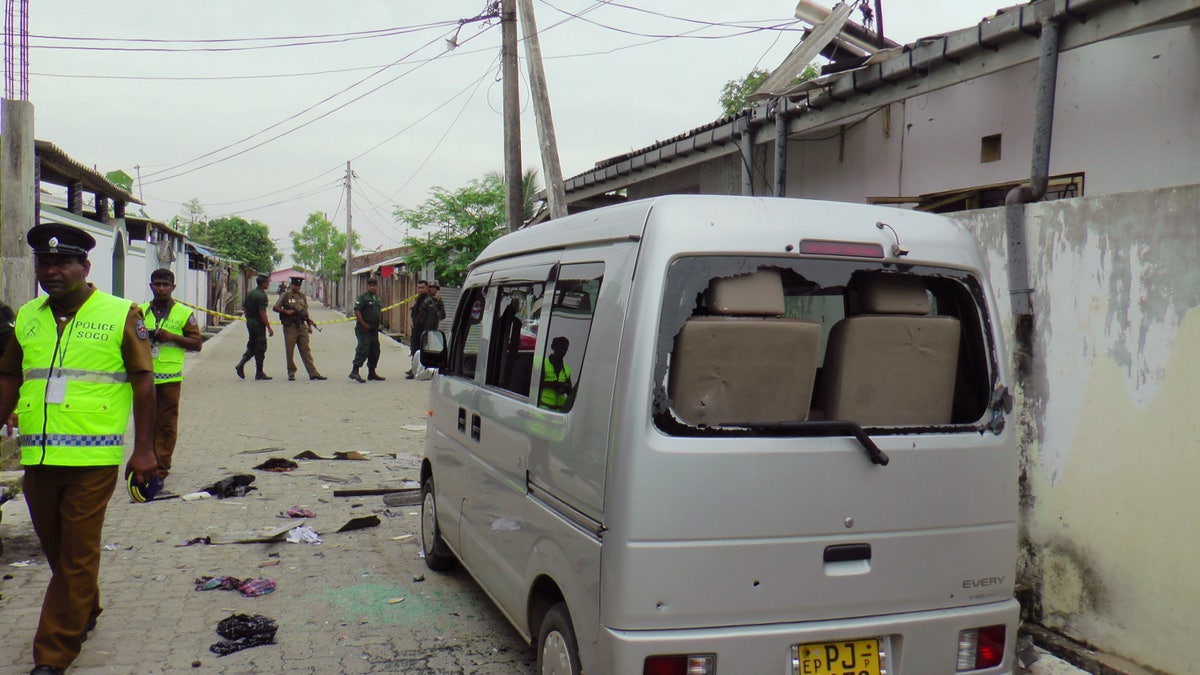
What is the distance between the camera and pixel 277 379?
639 inches

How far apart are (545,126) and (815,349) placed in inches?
370

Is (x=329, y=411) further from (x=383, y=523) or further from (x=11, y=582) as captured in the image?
(x=11, y=582)

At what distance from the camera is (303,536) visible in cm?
629

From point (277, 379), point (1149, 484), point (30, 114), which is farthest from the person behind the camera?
point (277, 379)

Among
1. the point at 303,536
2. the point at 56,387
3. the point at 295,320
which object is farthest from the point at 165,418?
the point at 295,320

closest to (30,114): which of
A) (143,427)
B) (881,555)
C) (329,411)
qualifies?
(329,411)

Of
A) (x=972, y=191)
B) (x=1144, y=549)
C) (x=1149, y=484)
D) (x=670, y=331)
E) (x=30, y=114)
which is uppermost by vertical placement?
(x=30, y=114)

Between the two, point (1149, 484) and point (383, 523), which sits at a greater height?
point (1149, 484)

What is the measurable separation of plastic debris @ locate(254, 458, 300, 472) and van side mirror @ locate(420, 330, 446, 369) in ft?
13.1

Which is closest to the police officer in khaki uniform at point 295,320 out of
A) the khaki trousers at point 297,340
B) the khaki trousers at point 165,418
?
the khaki trousers at point 297,340

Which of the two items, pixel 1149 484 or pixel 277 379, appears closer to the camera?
pixel 1149 484

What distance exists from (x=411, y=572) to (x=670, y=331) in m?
3.39

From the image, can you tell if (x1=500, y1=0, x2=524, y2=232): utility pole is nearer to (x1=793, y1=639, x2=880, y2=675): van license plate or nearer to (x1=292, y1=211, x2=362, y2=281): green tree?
(x1=793, y1=639, x2=880, y2=675): van license plate

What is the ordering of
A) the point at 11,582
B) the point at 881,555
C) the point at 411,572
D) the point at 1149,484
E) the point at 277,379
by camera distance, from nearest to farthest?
the point at 881,555 → the point at 1149,484 → the point at 11,582 → the point at 411,572 → the point at 277,379
